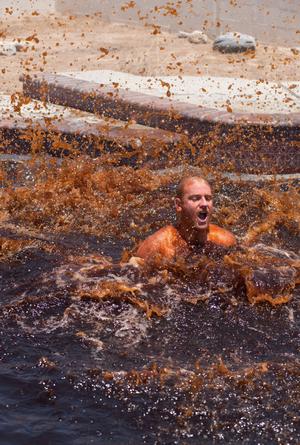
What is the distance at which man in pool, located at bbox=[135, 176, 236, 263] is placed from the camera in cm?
594

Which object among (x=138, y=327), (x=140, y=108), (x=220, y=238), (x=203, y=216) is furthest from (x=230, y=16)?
(x=138, y=327)

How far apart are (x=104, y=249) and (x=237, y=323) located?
1.94m

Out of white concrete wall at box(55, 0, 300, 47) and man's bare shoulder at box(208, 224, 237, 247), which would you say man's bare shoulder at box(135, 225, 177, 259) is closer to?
man's bare shoulder at box(208, 224, 237, 247)

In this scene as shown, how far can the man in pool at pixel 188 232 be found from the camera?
19.5 ft

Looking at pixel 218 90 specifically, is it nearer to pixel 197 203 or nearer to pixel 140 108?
pixel 140 108

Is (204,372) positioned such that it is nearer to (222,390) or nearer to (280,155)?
(222,390)

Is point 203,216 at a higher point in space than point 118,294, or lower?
higher

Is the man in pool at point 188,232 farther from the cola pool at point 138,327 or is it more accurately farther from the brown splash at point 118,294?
the brown splash at point 118,294

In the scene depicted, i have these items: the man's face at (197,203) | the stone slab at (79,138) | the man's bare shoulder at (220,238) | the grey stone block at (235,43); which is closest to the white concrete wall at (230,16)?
the grey stone block at (235,43)

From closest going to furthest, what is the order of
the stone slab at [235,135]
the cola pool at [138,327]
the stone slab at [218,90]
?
the cola pool at [138,327] < the stone slab at [235,135] < the stone slab at [218,90]

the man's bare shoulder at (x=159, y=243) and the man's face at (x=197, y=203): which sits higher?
the man's face at (x=197, y=203)

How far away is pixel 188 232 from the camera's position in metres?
6.14

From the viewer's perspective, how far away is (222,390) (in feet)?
14.4

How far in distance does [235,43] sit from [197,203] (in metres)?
11.7
